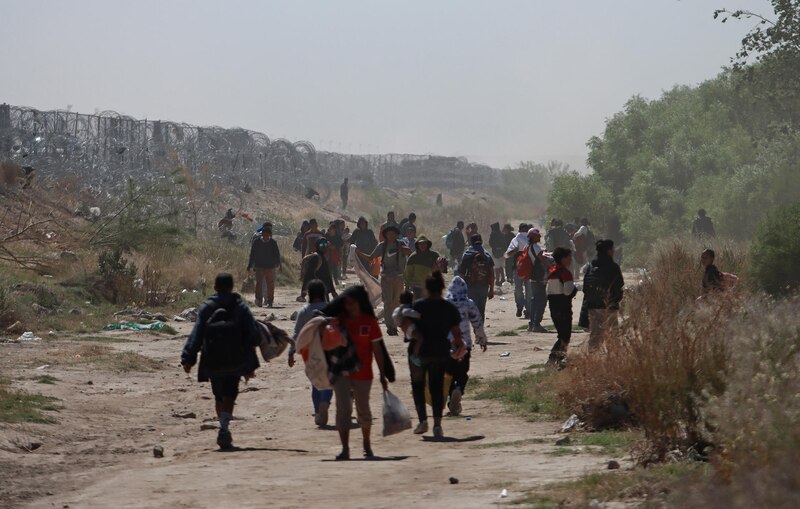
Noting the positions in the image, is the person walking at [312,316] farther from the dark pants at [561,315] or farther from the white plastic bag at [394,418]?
the dark pants at [561,315]

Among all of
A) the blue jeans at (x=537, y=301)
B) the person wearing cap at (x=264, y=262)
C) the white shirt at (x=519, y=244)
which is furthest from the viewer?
the person wearing cap at (x=264, y=262)

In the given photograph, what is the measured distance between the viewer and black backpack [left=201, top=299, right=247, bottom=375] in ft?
37.5

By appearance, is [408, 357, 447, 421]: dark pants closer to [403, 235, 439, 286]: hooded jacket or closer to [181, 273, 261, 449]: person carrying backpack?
[181, 273, 261, 449]: person carrying backpack

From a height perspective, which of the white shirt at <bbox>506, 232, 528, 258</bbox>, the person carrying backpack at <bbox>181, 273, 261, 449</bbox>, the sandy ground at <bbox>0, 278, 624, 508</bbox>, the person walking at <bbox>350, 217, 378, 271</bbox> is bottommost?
the sandy ground at <bbox>0, 278, 624, 508</bbox>

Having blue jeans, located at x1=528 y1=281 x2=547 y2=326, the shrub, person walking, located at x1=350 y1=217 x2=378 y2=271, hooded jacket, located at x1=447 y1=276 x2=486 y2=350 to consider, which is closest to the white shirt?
blue jeans, located at x1=528 y1=281 x2=547 y2=326

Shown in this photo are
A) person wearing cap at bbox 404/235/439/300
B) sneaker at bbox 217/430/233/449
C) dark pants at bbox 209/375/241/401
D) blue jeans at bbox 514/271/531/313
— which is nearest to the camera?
dark pants at bbox 209/375/241/401

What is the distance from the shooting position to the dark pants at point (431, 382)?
12039 millimetres

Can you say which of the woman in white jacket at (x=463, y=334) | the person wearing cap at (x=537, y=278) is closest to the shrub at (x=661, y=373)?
the woman in white jacket at (x=463, y=334)

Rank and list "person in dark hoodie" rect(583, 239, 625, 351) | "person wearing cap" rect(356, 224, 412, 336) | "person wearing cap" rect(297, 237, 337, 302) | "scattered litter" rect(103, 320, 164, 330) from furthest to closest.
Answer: "scattered litter" rect(103, 320, 164, 330) < "person wearing cap" rect(356, 224, 412, 336) < "person wearing cap" rect(297, 237, 337, 302) < "person in dark hoodie" rect(583, 239, 625, 351)

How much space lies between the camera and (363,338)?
10914 millimetres

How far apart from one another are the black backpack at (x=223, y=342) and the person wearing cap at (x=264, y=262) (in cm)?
1347

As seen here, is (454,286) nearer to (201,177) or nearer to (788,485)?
(788,485)

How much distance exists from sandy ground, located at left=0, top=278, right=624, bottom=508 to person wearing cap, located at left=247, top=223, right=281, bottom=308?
7429mm

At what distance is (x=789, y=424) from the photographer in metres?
7.44
